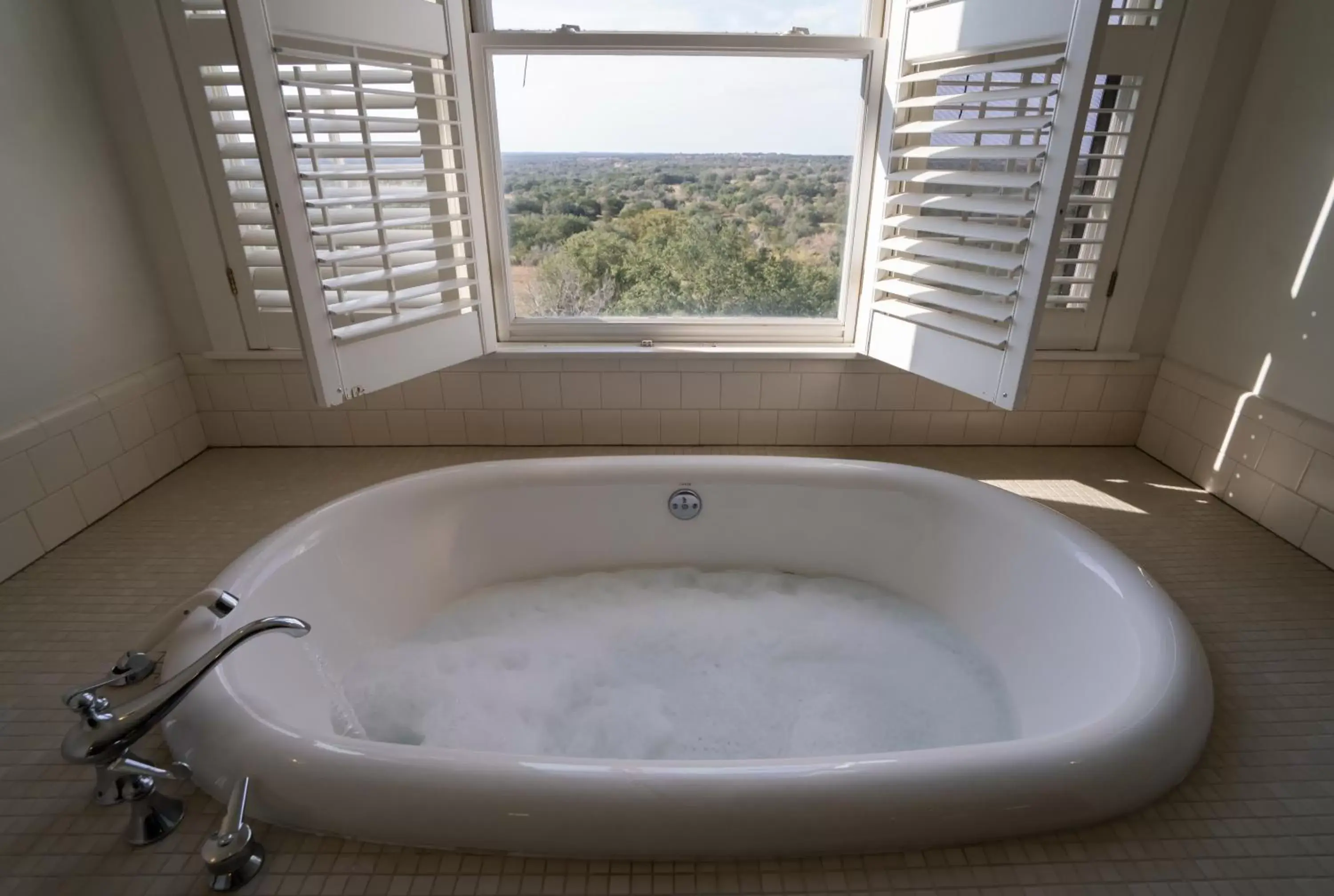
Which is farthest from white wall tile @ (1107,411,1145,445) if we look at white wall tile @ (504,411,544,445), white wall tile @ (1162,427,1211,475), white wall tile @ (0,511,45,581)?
white wall tile @ (0,511,45,581)

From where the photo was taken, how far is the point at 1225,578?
1.45 meters

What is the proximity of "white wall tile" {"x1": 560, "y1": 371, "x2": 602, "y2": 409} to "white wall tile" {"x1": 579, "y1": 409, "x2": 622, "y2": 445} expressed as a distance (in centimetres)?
3

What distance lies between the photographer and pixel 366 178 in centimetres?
150

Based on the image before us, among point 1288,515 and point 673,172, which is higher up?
point 673,172

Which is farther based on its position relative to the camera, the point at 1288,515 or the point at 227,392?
the point at 227,392

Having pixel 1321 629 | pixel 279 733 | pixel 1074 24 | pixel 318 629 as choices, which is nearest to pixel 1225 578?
pixel 1321 629

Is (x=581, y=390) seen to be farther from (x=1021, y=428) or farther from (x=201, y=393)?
(x=1021, y=428)

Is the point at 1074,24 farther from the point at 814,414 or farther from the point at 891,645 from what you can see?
the point at 891,645

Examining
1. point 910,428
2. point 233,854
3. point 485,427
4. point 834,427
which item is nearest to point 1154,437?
point 910,428

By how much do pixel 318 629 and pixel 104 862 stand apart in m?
0.60

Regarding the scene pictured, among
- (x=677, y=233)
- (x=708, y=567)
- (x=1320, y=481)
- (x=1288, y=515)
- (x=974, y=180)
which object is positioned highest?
(x=974, y=180)

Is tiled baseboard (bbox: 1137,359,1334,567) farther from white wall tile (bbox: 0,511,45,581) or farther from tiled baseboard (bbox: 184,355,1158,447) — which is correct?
white wall tile (bbox: 0,511,45,581)

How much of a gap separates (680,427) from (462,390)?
26.5 inches

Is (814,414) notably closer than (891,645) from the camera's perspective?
No
